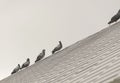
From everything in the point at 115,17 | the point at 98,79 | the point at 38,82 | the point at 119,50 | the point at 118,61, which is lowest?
the point at 98,79

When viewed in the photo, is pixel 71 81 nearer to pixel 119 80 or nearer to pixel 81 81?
pixel 81 81

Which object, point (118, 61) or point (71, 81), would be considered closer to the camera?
point (118, 61)

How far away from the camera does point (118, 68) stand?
5465 mm

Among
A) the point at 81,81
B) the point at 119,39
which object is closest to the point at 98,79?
the point at 81,81

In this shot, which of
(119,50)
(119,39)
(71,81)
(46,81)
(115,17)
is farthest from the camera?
(115,17)

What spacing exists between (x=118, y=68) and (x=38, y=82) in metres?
3.74

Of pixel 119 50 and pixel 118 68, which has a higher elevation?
pixel 119 50

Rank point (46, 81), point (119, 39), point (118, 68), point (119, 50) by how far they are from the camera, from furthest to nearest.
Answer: point (119, 39) < point (46, 81) < point (119, 50) < point (118, 68)

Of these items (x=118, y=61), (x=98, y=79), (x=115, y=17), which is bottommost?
(x=98, y=79)

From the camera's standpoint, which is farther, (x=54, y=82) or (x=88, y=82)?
(x=54, y=82)

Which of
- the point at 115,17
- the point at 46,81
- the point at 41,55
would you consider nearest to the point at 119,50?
the point at 46,81

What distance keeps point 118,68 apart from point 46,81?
3.38 meters

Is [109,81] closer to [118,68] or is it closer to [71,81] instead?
[118,68]

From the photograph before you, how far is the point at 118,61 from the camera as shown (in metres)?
6.18
